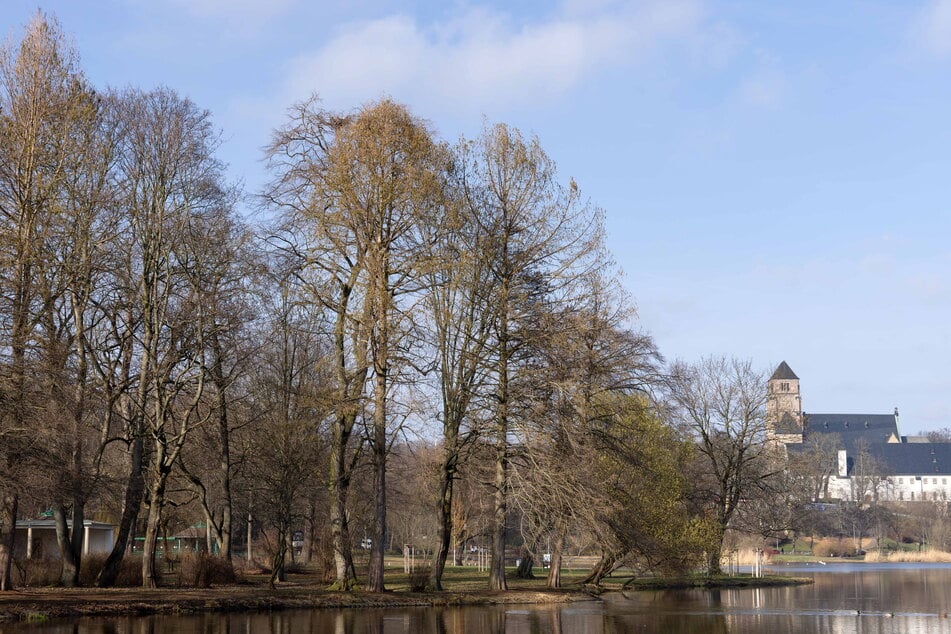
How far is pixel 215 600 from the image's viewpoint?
29.7 metres

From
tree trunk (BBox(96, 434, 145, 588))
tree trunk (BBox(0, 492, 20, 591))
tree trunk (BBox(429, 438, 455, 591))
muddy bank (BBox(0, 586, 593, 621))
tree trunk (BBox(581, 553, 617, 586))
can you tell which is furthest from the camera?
tree trunk (BBox(581, 553, 617, 586))

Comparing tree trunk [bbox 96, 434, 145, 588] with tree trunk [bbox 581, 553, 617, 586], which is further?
tree trunk [bbox 581, 553, 617, 586]

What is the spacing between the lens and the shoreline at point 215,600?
2617cm

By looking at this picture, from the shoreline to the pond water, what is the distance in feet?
2.84

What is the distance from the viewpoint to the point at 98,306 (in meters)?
32.5

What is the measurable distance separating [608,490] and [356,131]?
53.1ft

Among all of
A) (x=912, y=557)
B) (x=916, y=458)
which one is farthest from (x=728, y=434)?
(x=916, y=458)

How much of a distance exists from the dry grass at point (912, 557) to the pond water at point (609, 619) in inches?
2372

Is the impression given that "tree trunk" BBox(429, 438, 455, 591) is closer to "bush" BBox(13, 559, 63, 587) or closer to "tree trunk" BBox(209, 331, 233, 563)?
"tree trunk" BBox(209, 331, 233, 563)

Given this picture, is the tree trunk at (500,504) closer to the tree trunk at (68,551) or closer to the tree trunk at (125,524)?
the tree trunk at (125,524)

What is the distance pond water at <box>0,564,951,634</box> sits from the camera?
80.3ft

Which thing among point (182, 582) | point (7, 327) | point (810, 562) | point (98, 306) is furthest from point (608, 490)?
point (810, 562)

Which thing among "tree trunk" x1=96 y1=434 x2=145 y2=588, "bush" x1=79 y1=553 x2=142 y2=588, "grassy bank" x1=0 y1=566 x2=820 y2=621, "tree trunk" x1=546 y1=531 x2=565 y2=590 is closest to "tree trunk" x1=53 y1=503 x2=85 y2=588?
"tree trunk" x1=96 y1=434 x2=145 y2=588

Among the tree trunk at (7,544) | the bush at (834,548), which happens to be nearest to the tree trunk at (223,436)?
the tree trunk at (7,544)
